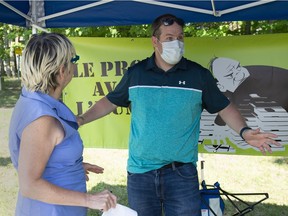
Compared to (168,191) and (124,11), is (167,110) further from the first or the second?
(124,11)

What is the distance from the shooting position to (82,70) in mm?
4020

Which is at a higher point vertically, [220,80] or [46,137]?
[46,137]

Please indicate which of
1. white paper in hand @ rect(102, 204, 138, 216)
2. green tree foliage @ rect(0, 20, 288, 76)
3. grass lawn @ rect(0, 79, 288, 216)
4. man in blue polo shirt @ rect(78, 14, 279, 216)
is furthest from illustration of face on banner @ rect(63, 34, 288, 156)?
white paper in hand @ rect(102, 204, 138, 216)

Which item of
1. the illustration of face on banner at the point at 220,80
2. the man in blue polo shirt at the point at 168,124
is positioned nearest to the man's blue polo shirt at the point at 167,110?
the man in blue polo shirt at the point at 168,124

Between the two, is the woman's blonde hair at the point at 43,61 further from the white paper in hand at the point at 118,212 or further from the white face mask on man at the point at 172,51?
the white face mask on man at the point at 172,51

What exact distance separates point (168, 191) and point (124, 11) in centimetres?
170

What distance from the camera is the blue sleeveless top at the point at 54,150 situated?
57.2 inches

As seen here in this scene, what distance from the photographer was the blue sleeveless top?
4.77ft

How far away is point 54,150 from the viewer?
4.94 ft

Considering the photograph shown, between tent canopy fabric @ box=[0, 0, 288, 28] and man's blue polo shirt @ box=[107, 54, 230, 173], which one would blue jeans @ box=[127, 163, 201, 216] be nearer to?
man's blue polo shirt @ box=[107, 54, 230, 173]

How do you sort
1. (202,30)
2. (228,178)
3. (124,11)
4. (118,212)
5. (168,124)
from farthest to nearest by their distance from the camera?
(202,30) < (228,178) < (124,11) < (168,124) < (118,212)

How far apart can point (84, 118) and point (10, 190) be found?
3.40 metres

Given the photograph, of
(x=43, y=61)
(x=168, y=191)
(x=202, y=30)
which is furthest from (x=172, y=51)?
(x=202, y=30)

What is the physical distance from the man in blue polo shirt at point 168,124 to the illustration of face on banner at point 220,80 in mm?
1487
